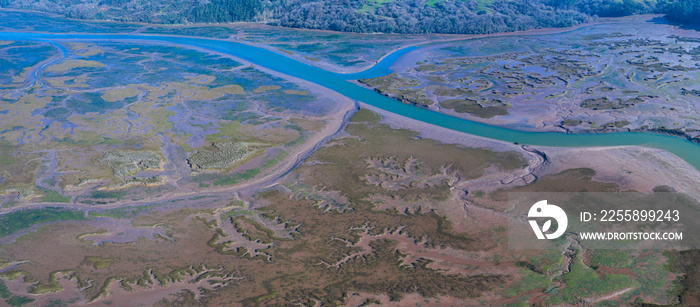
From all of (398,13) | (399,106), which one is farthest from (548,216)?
(398,13)

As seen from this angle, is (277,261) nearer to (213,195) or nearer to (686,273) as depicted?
(213,195)

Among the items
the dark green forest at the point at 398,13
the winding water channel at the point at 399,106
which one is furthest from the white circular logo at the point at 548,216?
the dark green forest at the point at 398,13

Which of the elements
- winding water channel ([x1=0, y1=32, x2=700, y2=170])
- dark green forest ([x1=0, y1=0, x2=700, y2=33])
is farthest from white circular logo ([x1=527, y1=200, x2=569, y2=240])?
dark green forest ([x1=0, y1=0, x2=700, y2=33])

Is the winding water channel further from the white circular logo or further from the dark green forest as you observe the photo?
the dark green forest

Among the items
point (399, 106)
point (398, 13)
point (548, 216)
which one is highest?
point (398, 13)

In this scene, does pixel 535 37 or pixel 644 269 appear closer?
pixel 644 269

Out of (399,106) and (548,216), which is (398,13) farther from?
(548,216)

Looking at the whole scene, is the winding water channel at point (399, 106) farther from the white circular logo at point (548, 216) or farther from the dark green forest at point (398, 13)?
the dark green forest at point (398, 13)

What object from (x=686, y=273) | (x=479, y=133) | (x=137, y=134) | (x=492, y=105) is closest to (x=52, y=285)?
(x=137, y=134)
